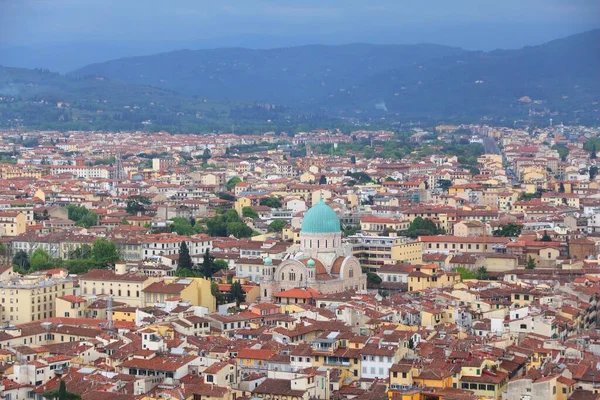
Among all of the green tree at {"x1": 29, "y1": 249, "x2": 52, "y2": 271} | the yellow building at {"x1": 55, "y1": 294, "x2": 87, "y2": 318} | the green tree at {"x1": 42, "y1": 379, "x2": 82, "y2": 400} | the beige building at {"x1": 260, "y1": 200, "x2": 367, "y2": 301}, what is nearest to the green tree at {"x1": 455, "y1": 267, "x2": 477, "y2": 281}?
the beige building at {"x1": 260, "y1": 200, "x2": 367, "y2": 301}

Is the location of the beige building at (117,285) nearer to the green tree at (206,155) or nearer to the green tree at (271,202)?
the green tree at (271,202)

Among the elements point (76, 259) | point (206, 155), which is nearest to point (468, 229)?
point (76, 259)

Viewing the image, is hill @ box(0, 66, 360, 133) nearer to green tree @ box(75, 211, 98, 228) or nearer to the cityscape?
the cityscape

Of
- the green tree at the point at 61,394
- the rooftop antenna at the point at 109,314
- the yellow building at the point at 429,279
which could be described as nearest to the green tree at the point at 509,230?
the yellow building at the point at 429,279

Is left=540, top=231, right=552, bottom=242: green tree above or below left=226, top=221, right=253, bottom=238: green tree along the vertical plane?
above

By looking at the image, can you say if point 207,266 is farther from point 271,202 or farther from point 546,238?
point 271,202
